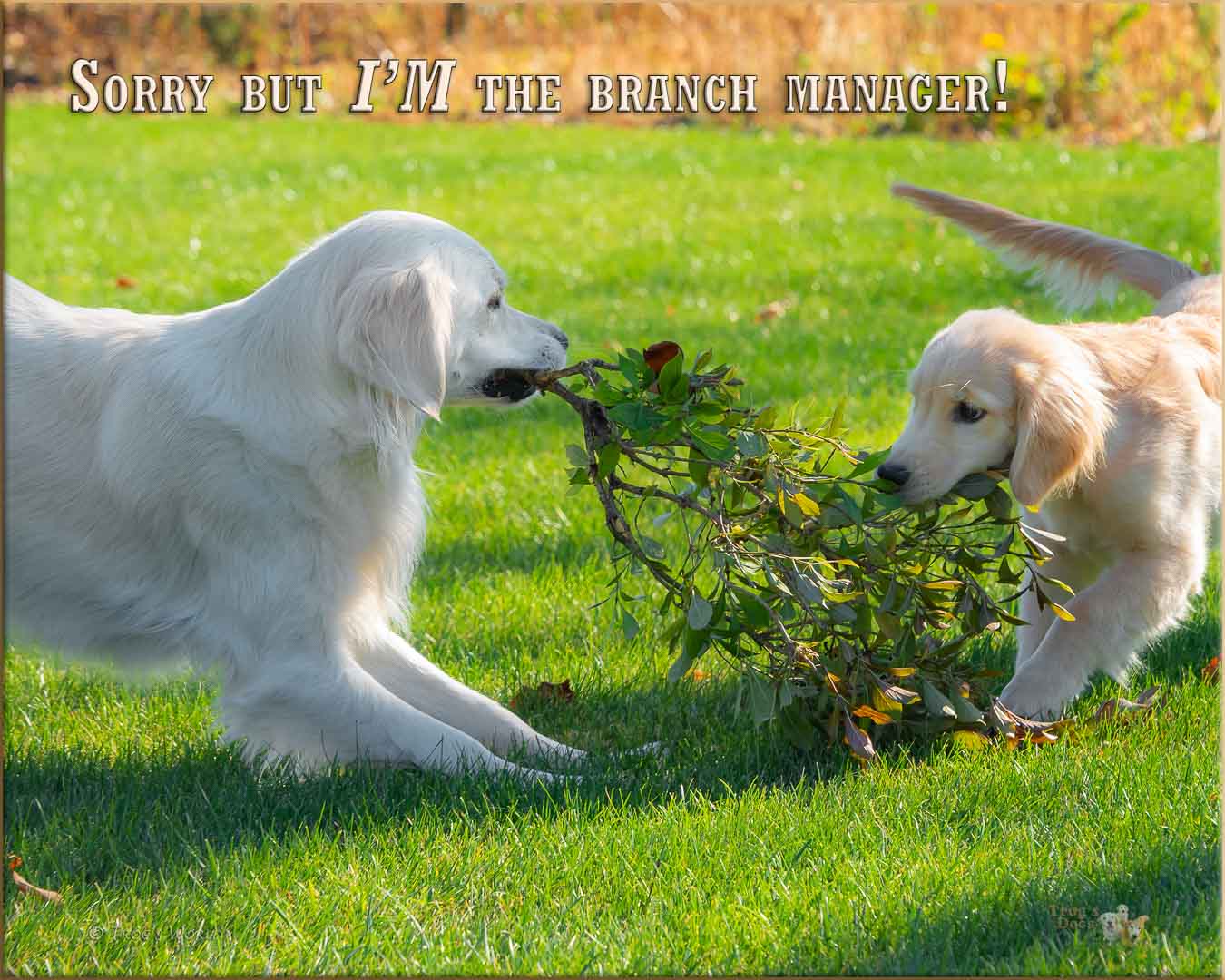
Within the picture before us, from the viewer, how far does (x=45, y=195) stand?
39.8ft

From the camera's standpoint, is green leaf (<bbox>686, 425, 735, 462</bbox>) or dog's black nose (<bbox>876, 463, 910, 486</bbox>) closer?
green leaf (<bbox>686, 425, 735, 462</bbox>)

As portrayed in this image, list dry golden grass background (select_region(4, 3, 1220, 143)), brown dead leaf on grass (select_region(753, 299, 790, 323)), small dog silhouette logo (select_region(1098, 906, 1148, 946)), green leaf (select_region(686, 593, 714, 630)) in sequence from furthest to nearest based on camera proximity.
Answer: dry golden grass background (select_region(4, 3, 1220, 143)) → brown dead leaf on grass (select_region(753, 299, 790, 323)) → green leaf (select_region(686, 593, 714, 630)) → small dog silhouette logo (select_region(1098, 906, 1148, 946))

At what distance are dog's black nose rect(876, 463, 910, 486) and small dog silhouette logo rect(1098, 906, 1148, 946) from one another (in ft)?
4.08

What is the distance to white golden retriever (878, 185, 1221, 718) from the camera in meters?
3.42

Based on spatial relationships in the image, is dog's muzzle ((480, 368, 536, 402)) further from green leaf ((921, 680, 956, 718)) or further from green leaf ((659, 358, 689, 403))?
green leaf ((921, 680, 956, 718))

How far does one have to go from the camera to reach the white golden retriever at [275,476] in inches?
129

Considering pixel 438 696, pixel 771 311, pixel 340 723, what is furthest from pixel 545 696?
pixel 771 311

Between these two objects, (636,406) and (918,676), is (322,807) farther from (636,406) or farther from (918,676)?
(918,676)

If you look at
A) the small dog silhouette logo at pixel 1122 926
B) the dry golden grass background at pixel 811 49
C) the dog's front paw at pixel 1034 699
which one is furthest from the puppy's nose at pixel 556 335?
the dry golden grass background at pixel 811 49

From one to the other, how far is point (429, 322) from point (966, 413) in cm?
138

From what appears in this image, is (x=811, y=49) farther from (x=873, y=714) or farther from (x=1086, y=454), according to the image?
(x=873, y=714)

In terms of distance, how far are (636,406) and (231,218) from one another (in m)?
8.94

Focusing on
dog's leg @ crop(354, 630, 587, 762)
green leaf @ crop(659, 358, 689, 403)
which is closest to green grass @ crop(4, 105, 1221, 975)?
dog's leg @ crop(354, 630, 587, 762)

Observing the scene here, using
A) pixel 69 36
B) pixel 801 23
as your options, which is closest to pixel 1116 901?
pixel 801 23
